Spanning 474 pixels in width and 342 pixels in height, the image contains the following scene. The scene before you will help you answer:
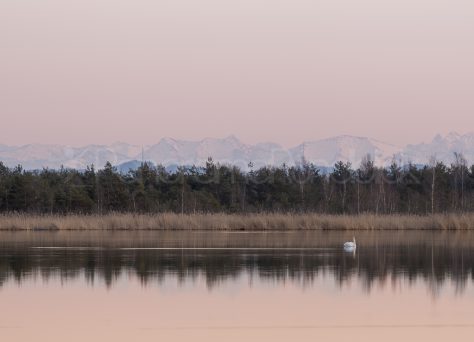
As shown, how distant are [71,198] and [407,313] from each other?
126 feet

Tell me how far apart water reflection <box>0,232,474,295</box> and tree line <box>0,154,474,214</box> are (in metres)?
14.1

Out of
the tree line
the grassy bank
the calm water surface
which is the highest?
the tree line

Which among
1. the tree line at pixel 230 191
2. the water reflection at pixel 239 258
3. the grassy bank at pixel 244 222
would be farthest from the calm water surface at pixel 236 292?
the tree line at pixel 230 191

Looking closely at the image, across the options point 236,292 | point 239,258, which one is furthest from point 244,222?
point 236,292

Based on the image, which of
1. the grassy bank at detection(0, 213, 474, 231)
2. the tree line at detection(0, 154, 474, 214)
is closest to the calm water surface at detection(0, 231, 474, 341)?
the grassy bank at detection(0, 213, 474, 231)

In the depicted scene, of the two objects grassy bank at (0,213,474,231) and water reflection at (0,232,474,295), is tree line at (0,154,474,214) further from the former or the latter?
water reflection at (0,232,474,295)

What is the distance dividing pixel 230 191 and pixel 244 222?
540 inches

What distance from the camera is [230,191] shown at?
57.2 meters

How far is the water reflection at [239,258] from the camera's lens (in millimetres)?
21016

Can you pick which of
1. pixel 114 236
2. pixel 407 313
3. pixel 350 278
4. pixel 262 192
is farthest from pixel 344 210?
pixel 407 313

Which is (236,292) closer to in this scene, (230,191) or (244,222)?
(244,222)

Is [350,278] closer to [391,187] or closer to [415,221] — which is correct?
[415,221]

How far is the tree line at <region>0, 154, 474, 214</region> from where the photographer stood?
170ft

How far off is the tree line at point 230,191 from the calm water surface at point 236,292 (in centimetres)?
2042
